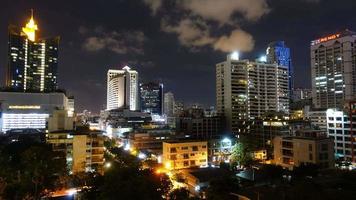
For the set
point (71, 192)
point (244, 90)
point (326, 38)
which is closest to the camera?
point (71, 192)

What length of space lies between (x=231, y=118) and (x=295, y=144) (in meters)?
40.1

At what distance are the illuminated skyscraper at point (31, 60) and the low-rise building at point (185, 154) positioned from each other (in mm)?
80661

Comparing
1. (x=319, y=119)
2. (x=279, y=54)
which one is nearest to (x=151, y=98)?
(x=279, y=54)

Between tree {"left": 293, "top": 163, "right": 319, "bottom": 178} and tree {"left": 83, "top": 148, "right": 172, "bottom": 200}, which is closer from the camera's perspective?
tree {"left": 83, "top": 148, "right": 172, "bottom": 200}

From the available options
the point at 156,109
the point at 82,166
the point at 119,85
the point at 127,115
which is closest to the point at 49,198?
the point at 82,166

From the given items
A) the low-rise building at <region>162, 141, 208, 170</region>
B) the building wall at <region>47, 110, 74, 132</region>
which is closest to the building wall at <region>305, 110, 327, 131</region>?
the low-rise building at <region>162, 141, 208, 170</region>

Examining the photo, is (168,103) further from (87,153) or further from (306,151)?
(306,151)

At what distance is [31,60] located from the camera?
11775 cm

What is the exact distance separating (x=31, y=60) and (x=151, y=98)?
6703cm

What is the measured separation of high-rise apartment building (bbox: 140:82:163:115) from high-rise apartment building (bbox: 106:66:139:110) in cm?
1163

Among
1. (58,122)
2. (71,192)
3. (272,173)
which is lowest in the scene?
(71,192)

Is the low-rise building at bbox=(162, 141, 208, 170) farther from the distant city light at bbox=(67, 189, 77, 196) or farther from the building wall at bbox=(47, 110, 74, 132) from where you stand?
the building wall at bbox=(47, 110, 74, 132)

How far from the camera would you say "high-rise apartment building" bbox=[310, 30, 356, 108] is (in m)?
79.6

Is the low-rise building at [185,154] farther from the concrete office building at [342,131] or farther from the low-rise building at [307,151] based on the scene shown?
the concrete office building at [342,131]
